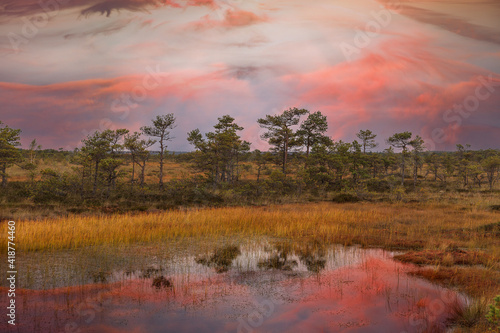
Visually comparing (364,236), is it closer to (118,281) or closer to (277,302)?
(277,302)

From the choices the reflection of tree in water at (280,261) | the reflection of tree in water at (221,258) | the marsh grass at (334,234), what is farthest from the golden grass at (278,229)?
the reflection of tree in water at (221,258)

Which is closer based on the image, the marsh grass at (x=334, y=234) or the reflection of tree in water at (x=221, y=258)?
the marsh grass at (x=334, y=234)

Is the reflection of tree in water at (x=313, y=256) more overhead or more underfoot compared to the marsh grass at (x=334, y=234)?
more underfoot

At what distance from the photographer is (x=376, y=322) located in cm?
677

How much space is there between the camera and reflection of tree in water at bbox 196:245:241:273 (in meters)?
10.6

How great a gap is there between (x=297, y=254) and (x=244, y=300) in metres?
4.91

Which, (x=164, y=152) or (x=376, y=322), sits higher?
(x=164, y=152)

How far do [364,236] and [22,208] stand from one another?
24.7 metres

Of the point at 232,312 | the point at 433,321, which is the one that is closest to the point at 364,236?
the point at 433,321

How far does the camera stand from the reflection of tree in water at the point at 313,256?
34.8 ft

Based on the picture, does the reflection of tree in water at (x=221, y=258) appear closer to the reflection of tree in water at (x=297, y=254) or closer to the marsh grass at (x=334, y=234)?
the marsh grass at (x=334, y=234)

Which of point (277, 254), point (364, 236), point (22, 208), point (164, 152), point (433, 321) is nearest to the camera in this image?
point (433, 321)

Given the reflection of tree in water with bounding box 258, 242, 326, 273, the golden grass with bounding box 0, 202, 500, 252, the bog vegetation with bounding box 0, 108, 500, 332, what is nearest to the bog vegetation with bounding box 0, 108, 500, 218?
the bog vegetation with bounding box 0, 108, 500, 332

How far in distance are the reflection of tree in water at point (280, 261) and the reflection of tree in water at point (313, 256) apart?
0.47 m
